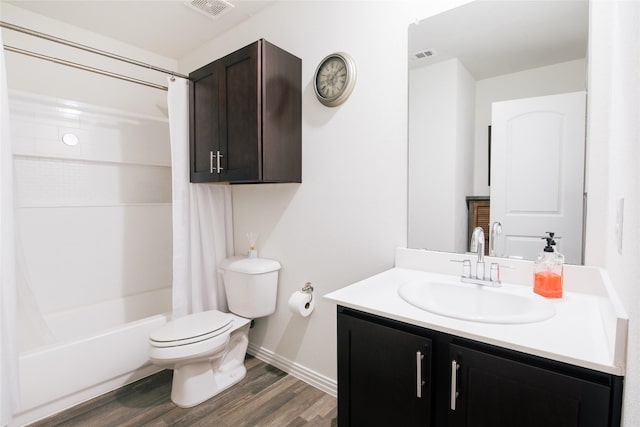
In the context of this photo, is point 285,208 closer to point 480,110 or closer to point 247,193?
point 247,193

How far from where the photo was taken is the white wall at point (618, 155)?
57cm

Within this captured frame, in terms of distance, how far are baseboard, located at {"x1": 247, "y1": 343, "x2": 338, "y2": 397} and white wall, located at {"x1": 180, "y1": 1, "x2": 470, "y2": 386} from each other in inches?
1.0

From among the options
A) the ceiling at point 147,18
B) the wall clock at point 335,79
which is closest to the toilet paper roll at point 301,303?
the wall clock at point 335,79

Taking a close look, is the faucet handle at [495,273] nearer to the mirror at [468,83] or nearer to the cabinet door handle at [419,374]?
the mirror at [468,83]

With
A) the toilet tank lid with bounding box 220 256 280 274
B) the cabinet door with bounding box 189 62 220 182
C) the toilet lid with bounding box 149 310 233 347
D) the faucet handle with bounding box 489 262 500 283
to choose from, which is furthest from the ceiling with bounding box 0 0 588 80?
the toilet lid with bounding box 149 310 233 347

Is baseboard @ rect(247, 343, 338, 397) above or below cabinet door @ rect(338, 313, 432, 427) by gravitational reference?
below

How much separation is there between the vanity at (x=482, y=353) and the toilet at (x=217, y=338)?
3.11 feet

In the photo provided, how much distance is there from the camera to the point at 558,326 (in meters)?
0.97

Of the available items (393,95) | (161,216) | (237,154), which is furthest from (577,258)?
(161,216)

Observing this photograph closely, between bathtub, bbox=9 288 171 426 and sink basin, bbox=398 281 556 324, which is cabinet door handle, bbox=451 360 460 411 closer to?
sink basin, bbox=398 281 556 324

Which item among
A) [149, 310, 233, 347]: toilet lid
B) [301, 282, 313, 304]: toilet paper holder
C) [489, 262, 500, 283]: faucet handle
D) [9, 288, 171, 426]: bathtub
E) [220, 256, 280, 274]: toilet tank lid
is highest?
[489, 262, 500, 283]: faucet handle

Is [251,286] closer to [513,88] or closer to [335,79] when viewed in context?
[335,79]

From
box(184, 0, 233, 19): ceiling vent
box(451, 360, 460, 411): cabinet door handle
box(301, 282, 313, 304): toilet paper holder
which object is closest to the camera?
box(451, 360, 460, 411): cabinet door handle

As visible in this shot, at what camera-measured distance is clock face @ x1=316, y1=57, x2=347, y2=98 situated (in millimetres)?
1852
